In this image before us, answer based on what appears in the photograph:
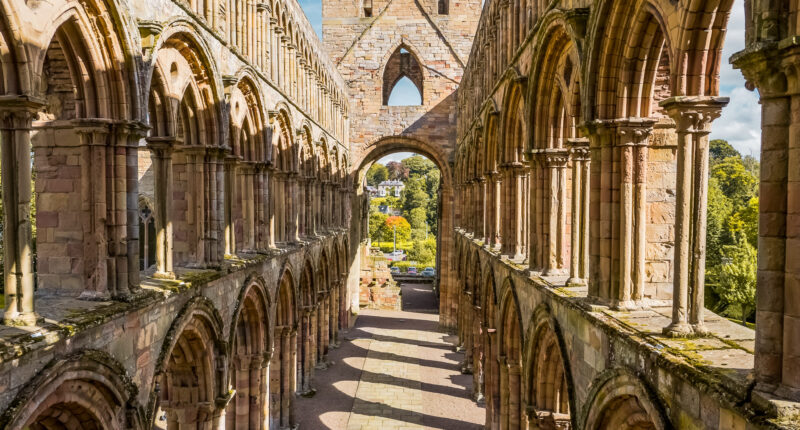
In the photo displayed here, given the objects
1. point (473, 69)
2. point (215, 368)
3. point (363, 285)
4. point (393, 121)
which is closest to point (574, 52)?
point (215, 368)

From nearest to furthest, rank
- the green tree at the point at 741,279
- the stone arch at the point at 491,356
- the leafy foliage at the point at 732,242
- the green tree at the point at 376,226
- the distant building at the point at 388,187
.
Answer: the stone arch at the point at 491,356 → the green tree at the point at 741,279 → the leafy foliage at the point at 732,242 → the green tree at the point at 376,226 → the distant building at the point at 388,187

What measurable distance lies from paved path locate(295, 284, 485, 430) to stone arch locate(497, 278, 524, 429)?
16.0ft

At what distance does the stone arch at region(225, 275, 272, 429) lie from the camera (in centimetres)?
1462

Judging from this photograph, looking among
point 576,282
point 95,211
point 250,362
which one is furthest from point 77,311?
point 250,362

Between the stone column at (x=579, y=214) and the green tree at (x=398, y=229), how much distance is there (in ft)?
214

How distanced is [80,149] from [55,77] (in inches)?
41.2

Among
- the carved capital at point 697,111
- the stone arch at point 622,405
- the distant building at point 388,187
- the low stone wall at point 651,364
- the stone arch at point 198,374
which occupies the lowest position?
the stone arch at point 198,374

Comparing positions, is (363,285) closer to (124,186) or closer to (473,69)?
(473,69)

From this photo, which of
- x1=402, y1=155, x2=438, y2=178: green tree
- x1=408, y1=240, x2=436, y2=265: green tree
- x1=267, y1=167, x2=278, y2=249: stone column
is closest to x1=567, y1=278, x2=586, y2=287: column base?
x1=267, y1=167, x2=278, y2=249: stone column

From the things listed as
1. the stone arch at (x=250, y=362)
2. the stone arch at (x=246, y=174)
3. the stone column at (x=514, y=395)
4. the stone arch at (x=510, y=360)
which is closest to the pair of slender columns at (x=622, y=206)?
the stone arch at (x=510, y=360)

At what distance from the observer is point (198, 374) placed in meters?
11.0

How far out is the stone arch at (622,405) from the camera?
552 centimetres

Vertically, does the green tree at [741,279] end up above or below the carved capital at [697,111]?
below

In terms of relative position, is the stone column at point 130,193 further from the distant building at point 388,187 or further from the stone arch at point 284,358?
the distant building at point 388,187
